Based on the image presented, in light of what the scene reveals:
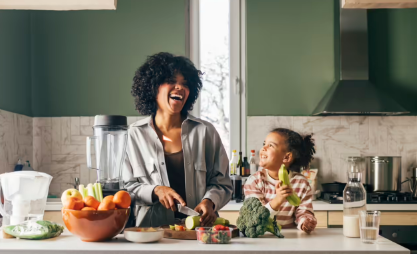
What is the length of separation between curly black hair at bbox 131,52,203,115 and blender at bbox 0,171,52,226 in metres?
0.68

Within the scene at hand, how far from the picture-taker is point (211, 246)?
1.68 meters

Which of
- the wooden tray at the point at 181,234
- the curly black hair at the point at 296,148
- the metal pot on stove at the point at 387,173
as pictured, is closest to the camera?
the wooden tray at the point at 181,234

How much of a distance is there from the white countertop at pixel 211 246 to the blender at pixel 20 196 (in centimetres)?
12

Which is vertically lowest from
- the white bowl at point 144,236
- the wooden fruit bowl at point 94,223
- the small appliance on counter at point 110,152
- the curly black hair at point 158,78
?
the white bowl at point 144,236

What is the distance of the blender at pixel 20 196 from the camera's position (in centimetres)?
190

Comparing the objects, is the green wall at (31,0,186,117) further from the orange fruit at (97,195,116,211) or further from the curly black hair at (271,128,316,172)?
the orange fruit at (97,195,116,211)

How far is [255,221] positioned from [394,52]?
2.94 meters

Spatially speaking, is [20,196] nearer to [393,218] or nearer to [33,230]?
[33,230]

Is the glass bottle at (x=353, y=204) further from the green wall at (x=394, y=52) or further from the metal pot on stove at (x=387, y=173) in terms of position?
the green wall at (x=394, y=52)

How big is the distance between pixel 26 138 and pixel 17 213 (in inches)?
90.8

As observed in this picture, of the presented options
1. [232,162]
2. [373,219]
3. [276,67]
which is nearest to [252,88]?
[276,67]

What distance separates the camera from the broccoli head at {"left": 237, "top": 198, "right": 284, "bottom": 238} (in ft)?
6.04

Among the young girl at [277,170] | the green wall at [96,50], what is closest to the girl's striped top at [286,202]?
the young girl at [277,170]

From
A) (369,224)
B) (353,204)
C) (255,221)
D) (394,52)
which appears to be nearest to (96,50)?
(394,52)
